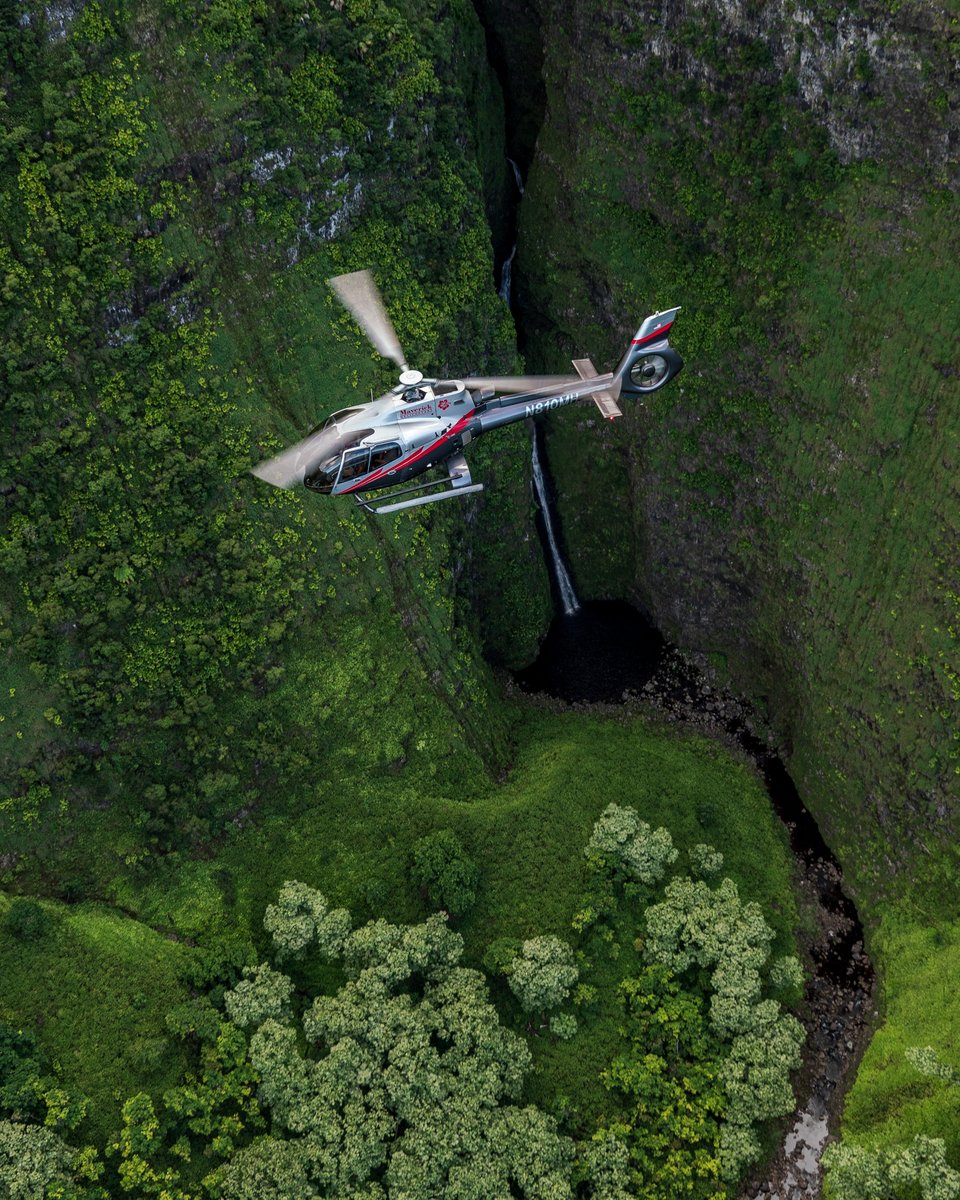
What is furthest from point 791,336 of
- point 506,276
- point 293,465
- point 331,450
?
point 293,465

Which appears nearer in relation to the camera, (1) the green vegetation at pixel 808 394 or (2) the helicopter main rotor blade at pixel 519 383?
(2) the helicopter main rotor blade at pixel 519 383

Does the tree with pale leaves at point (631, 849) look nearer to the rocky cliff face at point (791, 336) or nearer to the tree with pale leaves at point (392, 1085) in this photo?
the tree with pale leaves at point (392, 1085)

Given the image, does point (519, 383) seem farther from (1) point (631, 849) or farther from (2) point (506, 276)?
(2) point (506, 276)

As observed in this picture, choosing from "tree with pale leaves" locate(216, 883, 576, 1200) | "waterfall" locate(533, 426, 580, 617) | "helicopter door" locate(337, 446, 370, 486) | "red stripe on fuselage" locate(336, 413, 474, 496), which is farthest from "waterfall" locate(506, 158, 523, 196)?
"tree with pale leaves" locate(216, 883, 576, 1200)

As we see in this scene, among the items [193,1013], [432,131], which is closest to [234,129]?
[432,131]

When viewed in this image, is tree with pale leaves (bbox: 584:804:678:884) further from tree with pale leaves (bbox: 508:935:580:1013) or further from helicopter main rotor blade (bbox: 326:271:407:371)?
helicopter main rotor blade (bbox: 326:271:407:371)

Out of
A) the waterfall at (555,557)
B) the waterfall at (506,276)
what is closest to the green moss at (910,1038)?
the waterfall at (555,557)
